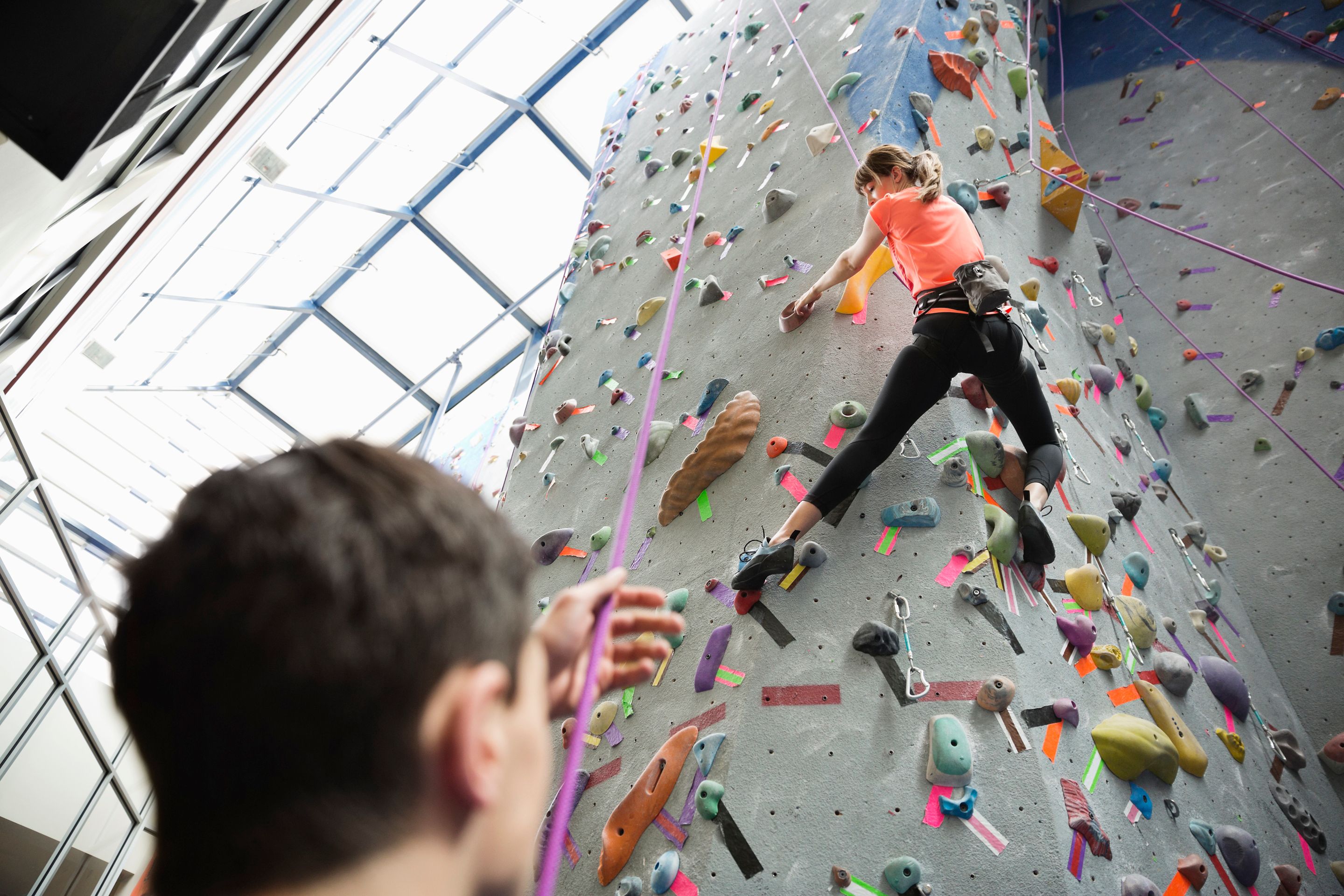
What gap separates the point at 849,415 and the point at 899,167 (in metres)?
0.64

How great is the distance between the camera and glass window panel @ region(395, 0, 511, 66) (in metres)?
6.15

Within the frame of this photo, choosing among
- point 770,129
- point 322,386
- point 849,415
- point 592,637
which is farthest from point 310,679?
point 322,386

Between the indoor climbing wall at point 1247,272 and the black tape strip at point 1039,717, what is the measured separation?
1.57 meters

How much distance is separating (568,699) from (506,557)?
18 centimetres

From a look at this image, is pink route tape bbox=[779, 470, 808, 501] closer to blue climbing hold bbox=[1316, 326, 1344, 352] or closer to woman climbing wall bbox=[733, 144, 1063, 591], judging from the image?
woman climbing wall bbox=[733, 144, 1063, 591]

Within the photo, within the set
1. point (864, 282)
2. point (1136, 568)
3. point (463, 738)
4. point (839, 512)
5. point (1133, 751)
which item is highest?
point (463, 738)

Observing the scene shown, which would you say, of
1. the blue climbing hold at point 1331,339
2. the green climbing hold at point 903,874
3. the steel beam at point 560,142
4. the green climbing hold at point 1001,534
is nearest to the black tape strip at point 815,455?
the green climbing hold at point 1001,534

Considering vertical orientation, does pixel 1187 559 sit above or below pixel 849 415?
below

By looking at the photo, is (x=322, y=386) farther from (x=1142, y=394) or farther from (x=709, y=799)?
(x=709, y=799)

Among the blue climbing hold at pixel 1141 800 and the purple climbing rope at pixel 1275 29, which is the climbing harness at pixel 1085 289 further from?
the blue climbing hold at pixel 1141 800

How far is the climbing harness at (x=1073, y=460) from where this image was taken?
2.18 m

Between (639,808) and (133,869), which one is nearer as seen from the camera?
(639,808)

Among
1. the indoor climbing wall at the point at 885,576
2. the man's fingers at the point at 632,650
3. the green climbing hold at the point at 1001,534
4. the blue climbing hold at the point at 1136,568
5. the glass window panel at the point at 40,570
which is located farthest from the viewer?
the glass window panel at the point at 40,570

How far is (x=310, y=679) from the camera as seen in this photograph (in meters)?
0.36
